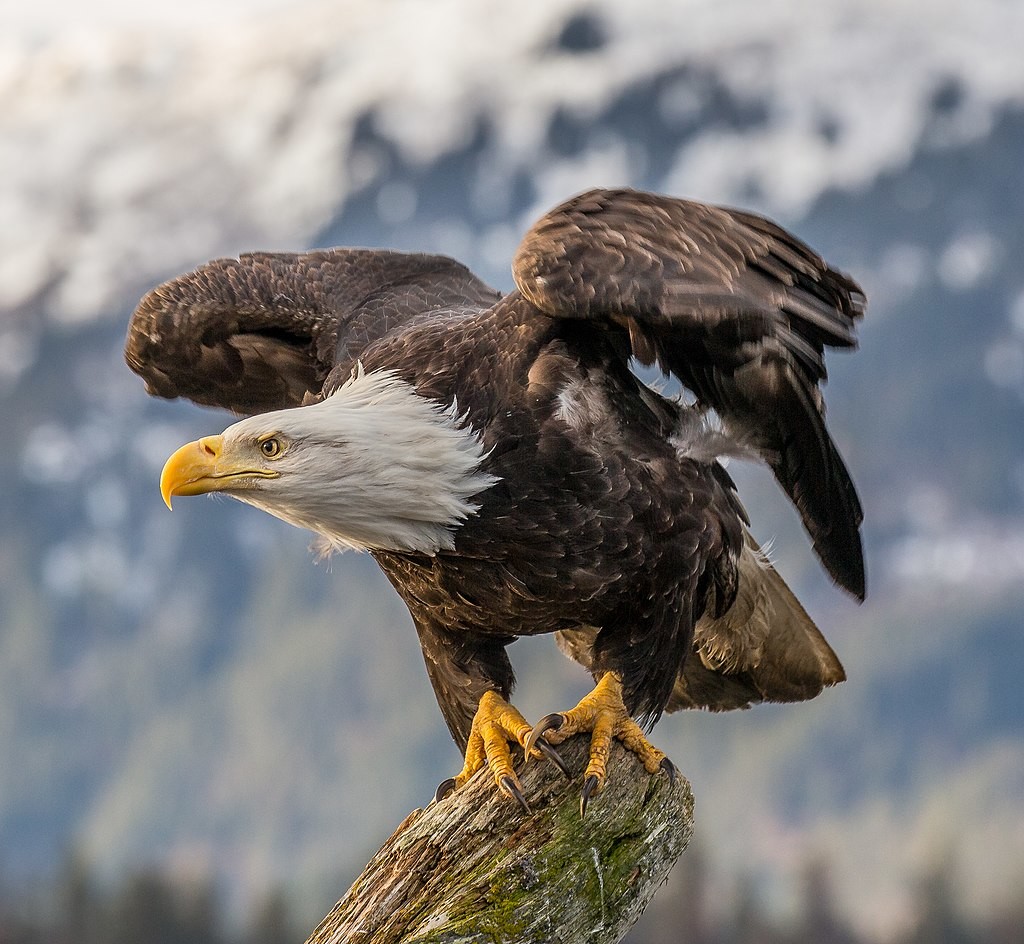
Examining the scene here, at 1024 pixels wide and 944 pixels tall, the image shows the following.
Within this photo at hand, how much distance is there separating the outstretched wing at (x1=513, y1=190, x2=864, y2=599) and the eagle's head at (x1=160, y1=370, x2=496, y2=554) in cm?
A: 47

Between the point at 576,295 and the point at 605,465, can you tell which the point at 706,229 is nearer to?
the point at 576,295

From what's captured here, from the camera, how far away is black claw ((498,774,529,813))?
3.91 metres

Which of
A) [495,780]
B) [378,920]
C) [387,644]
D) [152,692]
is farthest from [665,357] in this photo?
[152,692]

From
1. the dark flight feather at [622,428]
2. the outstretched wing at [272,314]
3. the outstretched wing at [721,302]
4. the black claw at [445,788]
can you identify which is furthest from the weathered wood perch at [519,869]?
the outstretched wing at [272,314]

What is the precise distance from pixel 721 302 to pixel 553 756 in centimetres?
129

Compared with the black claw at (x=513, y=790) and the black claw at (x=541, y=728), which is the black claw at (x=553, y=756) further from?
the black claw at (x=513, y=790)

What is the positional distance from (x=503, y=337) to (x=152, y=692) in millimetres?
83110

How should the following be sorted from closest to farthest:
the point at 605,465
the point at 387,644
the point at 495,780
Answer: the point at 495,780
the point at 605,465
the point at 387,644

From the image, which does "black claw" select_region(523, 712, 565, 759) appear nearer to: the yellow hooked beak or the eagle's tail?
the yellow hooked beak

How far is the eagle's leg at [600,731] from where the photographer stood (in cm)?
416

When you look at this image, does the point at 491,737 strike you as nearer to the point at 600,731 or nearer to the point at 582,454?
the point at 600,731

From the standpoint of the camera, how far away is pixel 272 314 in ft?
18.5

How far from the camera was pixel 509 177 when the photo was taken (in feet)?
305

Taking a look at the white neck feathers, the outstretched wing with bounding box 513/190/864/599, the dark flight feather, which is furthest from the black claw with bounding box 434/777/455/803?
the outstretched wing with bounding box 513/190/864/599
